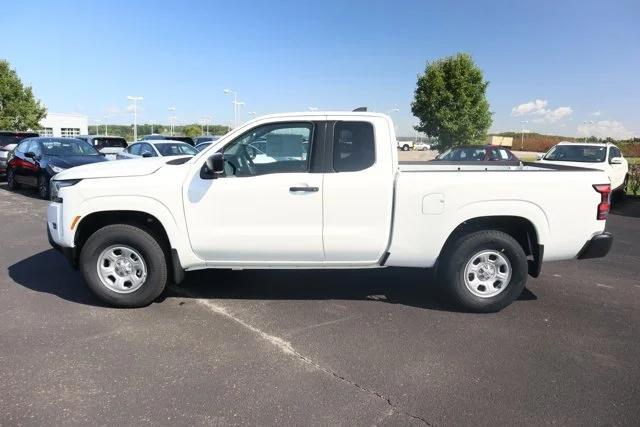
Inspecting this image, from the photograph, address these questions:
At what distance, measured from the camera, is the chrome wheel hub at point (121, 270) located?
4.69 meters

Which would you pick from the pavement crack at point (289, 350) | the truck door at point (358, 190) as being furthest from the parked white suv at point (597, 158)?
the pavement crack at point (289, 350)

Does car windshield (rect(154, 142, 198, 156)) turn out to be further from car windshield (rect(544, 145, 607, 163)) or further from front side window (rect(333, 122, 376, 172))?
car windshield (rect(544, 145, 607, 163))

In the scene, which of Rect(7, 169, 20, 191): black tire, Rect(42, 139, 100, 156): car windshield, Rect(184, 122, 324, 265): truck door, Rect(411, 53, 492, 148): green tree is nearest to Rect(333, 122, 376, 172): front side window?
→ Rect(184, 122, 324, 265): truck door

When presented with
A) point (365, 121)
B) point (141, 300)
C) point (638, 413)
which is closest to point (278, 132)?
point (365, 121)

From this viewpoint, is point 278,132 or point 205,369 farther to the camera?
point 278,132

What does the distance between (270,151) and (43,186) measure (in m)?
10.3

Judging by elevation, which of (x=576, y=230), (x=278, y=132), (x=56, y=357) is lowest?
(x=56, y=357)

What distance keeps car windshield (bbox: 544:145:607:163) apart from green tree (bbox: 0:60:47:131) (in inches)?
1455

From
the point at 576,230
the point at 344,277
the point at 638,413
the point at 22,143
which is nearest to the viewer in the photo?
the point at 638,413

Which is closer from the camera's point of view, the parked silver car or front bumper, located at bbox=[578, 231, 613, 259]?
front bumper, located at bbox=[578, 231, 613, 259]

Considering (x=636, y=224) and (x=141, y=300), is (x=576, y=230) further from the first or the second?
(x=636, y=224)

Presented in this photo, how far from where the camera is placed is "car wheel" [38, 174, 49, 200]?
1243 cm

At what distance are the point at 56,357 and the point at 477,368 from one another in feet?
10.5

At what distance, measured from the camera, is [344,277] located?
19.4 ft
